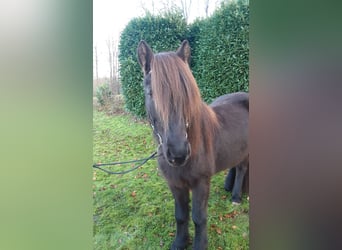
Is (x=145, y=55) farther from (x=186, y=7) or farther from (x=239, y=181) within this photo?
(x=239, y=181)

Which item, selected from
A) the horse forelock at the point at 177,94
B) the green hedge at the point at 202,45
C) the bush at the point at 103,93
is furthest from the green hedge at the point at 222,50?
the bush at the point at 103,93

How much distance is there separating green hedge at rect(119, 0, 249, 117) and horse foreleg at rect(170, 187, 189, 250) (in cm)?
43

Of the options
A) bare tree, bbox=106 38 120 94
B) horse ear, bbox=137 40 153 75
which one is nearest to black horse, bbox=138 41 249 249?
horse ear, bbox=137 40 153 75

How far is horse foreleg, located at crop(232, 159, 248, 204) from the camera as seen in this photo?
1.62 meters

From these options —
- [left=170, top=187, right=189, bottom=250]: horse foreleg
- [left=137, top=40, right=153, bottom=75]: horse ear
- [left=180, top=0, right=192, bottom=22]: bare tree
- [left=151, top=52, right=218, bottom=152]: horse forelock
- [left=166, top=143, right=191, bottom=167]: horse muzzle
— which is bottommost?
[left=170, top=187, right=189, bottom=250]: horse foreleg

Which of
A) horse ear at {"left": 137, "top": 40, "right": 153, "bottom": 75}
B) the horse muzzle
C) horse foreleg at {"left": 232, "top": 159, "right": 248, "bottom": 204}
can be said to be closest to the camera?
the horse muzzle

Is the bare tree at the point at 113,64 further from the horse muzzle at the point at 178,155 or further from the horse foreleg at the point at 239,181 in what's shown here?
the horse foreleg at the point at 239,181

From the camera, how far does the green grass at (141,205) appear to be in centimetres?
155

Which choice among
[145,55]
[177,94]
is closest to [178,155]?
[177,94]

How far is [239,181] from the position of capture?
5.40 ft

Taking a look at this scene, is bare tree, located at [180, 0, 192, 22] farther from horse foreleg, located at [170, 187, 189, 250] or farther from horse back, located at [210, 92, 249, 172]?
horse foreleg, located at [170, 187, 189, 250]

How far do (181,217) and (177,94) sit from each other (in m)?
0.61
